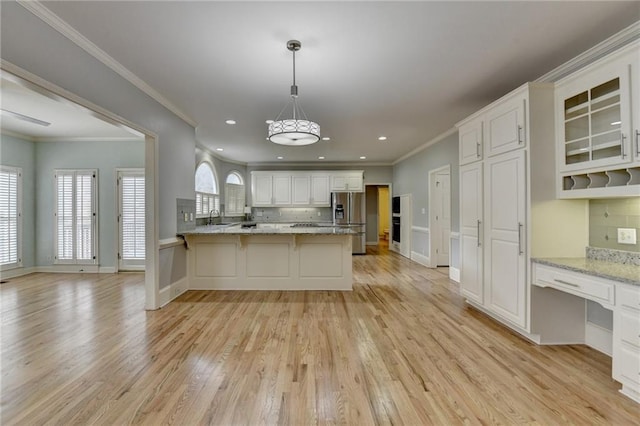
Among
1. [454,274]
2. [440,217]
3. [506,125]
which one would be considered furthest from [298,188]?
[506,125]

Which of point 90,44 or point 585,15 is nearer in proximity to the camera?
point 585,15

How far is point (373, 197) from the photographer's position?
10.1 meters

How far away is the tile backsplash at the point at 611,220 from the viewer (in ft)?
7.75

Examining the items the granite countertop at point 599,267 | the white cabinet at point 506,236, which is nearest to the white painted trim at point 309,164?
the white cabinet at point 506,236

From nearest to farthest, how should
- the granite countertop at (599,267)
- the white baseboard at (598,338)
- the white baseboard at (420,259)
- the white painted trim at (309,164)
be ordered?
the granite countertop at (599,267) < the white baseboard at (598,338) < the white baseboard at (420,259) < the white painted trim at (309,164)

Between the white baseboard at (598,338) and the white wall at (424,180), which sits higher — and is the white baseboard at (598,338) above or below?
below

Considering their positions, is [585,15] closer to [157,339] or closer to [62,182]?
[157,339]

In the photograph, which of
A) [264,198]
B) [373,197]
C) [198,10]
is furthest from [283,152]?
[198,10]

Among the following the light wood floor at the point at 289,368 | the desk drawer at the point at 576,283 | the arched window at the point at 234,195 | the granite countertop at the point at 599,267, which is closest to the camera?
the light wood floor at the point at 289,368

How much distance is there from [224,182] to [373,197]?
4937 mm

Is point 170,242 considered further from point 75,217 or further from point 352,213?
point 352,213

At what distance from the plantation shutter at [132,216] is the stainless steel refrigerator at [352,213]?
180 inches

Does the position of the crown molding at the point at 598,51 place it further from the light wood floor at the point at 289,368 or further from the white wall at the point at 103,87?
the white wall at the point at 103,87

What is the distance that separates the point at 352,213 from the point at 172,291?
16.6 ft
